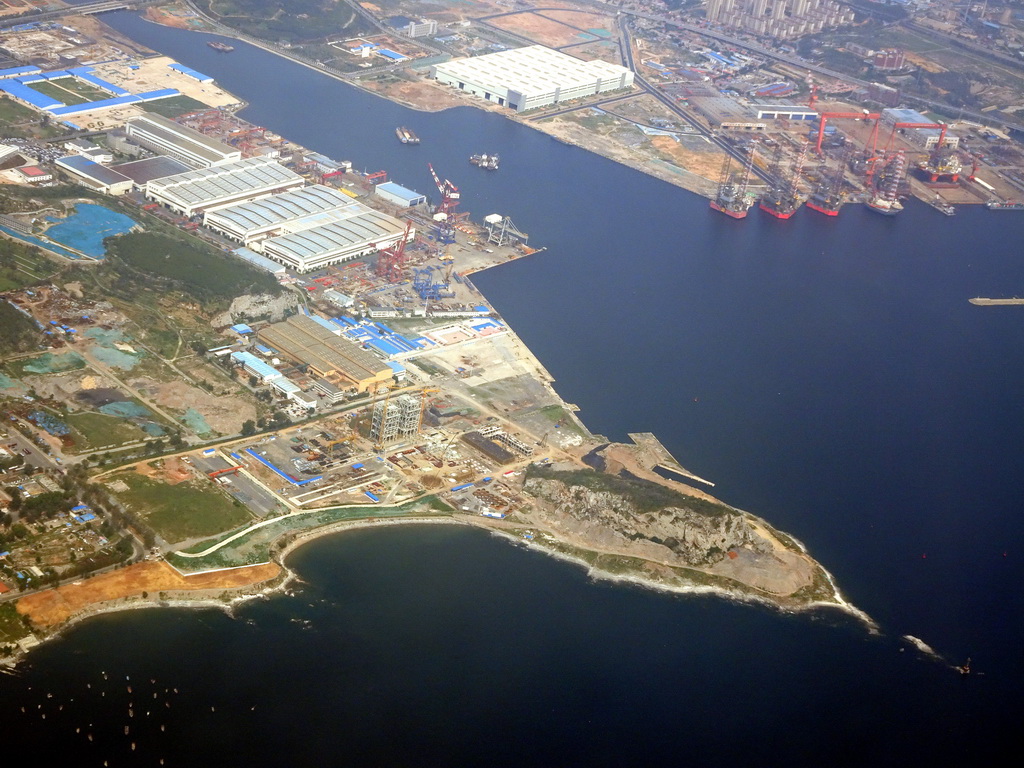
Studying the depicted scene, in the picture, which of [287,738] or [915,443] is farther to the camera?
[915,443]

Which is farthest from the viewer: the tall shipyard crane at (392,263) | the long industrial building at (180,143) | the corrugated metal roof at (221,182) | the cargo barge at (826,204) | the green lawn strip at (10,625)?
the cargo barge at (826,204)

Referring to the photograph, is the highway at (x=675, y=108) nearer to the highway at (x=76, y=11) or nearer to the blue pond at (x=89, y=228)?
the highway at (x=76, y=11)

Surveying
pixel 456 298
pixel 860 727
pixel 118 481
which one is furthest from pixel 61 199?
pixel 860 727

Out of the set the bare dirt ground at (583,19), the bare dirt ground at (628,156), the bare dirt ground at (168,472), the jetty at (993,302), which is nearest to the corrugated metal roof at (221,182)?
the bare dirt ground at (628,156)

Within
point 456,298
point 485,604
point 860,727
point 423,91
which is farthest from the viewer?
point 423,91

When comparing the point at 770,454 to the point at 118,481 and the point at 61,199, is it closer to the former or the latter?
the point at 118,481

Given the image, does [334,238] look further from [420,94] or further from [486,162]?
[420,94]

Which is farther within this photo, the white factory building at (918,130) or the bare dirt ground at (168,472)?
the white factory building at (918,130)

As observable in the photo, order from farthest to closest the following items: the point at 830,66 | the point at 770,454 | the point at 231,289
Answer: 1. the point at 830,66
2. the point at 231,289
3. the point at 770,454

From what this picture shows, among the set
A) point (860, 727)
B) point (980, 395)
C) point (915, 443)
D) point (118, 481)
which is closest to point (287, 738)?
point (118, 481)
